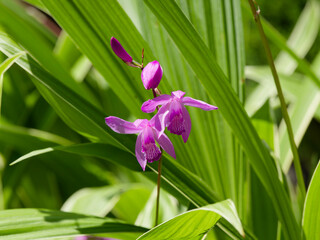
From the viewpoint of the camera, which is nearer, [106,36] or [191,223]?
[191,223]

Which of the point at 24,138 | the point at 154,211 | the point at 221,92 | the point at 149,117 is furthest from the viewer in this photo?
the point at 24,138

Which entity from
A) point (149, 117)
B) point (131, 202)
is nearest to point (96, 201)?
point (131, 202)

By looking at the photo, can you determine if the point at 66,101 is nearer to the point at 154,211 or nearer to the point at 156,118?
the point at 156,118

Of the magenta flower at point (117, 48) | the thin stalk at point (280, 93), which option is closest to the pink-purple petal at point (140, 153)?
the magenta flower at point (117, 48)

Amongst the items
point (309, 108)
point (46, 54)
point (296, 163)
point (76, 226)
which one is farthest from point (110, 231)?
point (309, 108)

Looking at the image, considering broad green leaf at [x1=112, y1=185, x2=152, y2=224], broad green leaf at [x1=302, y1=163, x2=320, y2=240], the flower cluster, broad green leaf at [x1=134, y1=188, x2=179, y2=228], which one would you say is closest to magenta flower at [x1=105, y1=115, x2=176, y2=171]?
the flower cluster

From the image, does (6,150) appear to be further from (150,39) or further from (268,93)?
(268,93)
